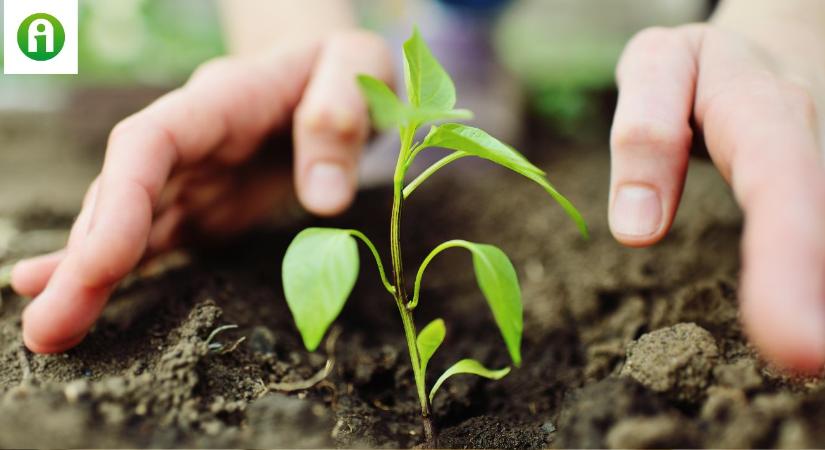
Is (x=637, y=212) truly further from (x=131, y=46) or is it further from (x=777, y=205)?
(x=131, y=46)

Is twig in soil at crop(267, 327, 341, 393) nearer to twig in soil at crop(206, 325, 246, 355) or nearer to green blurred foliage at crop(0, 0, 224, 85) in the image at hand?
twig in soil at crop(206, 325, 246, 355)

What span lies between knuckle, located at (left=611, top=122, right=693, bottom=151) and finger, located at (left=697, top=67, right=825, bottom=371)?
51 millimetres

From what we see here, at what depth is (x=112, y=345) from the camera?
4.31ft

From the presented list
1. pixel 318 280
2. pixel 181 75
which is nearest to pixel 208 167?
pixel 318 280

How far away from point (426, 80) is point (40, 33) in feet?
4.25

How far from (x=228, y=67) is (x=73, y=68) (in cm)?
39

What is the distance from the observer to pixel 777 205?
89cm

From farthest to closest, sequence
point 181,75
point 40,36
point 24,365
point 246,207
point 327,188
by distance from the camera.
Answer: point 181,75 < point 246,207 < point 40,36 < point 327,188 < point 24,365

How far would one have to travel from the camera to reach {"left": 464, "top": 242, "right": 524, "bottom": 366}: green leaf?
0.90 metres

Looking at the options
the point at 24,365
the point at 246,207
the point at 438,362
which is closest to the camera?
the point at 24,365

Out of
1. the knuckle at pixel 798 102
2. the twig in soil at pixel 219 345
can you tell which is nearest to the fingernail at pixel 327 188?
the twig in soil at pixel 219 345

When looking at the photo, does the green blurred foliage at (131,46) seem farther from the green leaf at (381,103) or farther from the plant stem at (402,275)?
the green leaf at (381,103)

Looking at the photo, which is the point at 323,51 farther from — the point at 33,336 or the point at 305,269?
the point at 305,269

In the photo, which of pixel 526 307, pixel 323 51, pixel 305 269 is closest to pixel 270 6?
pixel 323 51
